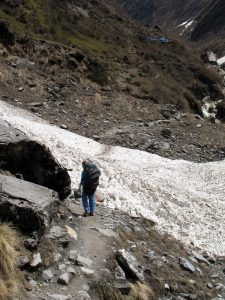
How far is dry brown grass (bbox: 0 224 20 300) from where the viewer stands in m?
10.3

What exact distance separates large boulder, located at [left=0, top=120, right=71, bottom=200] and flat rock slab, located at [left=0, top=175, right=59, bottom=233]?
175 cm

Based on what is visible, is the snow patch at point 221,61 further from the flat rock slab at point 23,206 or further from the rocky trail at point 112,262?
the flat rock slab at point 23,206

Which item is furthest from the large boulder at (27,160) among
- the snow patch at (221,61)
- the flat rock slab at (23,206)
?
the snow patch at (221,61)

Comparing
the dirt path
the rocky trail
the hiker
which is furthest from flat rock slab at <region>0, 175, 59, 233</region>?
the hiker

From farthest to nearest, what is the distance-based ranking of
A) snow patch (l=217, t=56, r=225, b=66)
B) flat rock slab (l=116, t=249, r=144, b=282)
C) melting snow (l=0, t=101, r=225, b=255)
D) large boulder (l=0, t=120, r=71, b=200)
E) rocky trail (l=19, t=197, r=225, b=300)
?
snow patch (l=217, t=56, r=225, b=66)
melting snow (l=0, t=101, r=225, b=255)
large boulder (l=0, t=120, r=71, b=200)
flat rock slab (l=116, t=249, r=144, b=282)
rocky trail (l=19, t=197, r=225, b=300)

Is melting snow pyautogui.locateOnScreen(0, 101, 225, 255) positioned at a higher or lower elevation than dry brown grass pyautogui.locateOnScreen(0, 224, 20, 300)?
higher

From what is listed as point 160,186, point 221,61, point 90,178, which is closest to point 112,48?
point 160,186

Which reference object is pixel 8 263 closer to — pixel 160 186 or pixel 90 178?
pixel 90 178

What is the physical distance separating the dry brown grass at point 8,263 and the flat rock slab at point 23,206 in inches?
26.4

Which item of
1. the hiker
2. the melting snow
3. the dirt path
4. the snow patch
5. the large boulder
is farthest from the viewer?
the snow patch

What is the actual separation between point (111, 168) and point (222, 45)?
150407 millimetres

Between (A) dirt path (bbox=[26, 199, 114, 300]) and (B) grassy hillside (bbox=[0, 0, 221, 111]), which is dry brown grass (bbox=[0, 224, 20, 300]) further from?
(B) grassy hillside (bbox=[0, 0, 221, 111])

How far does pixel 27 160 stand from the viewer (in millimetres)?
15672

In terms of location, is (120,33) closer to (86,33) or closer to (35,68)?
(86,33)
